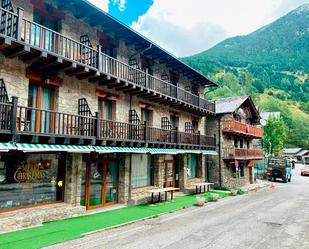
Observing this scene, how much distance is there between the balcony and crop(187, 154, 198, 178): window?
4440 mm

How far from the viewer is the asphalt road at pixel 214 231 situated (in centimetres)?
949

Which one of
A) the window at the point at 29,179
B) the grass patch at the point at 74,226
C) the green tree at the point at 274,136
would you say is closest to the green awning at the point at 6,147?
the window at the point at 29,179

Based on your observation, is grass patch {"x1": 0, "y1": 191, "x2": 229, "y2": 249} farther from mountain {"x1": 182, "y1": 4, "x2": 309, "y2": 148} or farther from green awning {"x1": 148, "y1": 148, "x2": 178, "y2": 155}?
mountain {"x1": 182, "y1": 4, "x2": 309, "y2": 148}

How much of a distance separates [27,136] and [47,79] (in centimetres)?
310

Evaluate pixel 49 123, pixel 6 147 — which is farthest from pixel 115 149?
pixel 6 147

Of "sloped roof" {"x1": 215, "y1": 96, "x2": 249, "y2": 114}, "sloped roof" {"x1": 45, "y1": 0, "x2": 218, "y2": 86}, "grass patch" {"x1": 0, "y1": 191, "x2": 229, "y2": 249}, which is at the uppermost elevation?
"sloped roof" {"x1": 45, "y1": 0, "x2": 218, "y2": 86}

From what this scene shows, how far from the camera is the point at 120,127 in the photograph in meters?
15.1

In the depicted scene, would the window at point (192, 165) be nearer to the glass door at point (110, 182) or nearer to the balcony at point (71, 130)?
the balcony at point (71, 130)

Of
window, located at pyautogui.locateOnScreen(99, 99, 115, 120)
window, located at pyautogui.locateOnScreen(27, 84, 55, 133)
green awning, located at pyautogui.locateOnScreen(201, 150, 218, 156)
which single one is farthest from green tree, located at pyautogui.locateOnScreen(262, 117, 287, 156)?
window, located at pyautogui.locateOnScreen(27, 84, 55, 133)

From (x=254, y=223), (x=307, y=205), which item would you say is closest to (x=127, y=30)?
(x=254, y=223)

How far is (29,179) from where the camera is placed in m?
11.7

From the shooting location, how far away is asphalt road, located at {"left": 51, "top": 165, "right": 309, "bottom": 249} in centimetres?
949

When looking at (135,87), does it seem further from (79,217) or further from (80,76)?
(79,217)

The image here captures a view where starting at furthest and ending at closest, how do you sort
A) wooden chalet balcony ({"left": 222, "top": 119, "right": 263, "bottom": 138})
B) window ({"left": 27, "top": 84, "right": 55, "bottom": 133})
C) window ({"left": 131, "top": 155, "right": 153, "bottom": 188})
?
wooden chalet balcony ({"left": 222, "top": 119, "right": 263, "bottom": 138})
window ({"left": 131, "top": 155, "right": 153, "bottom": 188})
window ({"left": 27, "top": 84, "right": 55, "bottom": 133})
